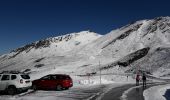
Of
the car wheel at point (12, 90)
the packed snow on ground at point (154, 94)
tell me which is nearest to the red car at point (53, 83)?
the car wheel at point (12, 90)

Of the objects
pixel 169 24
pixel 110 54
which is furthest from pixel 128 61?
pixel 169 24

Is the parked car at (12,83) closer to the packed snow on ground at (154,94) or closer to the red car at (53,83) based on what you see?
the red car at (53,83)

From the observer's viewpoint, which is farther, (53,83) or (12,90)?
(53,83)

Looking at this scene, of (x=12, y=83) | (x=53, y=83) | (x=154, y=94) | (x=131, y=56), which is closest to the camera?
(x=12, y=83)

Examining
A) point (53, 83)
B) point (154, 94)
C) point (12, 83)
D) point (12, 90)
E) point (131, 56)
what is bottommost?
point (154, 94)

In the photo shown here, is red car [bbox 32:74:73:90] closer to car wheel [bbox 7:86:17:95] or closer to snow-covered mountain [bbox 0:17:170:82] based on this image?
car wheel [bbox 7:86:17:95]

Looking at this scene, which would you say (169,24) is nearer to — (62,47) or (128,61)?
(128,61)

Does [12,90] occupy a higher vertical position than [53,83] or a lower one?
lower

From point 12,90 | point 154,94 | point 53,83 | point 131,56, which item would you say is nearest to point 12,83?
point 12,90

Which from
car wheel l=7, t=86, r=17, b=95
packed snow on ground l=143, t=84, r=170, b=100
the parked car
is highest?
the parked car

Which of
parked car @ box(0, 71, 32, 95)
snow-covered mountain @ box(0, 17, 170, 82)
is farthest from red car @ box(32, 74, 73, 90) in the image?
snow-covered mountain @ box(0, 17, 170, 82)

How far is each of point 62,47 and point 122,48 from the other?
80573mm

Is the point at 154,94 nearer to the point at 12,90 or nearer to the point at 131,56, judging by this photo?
the point at 12,90

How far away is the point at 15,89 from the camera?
24297 mm
